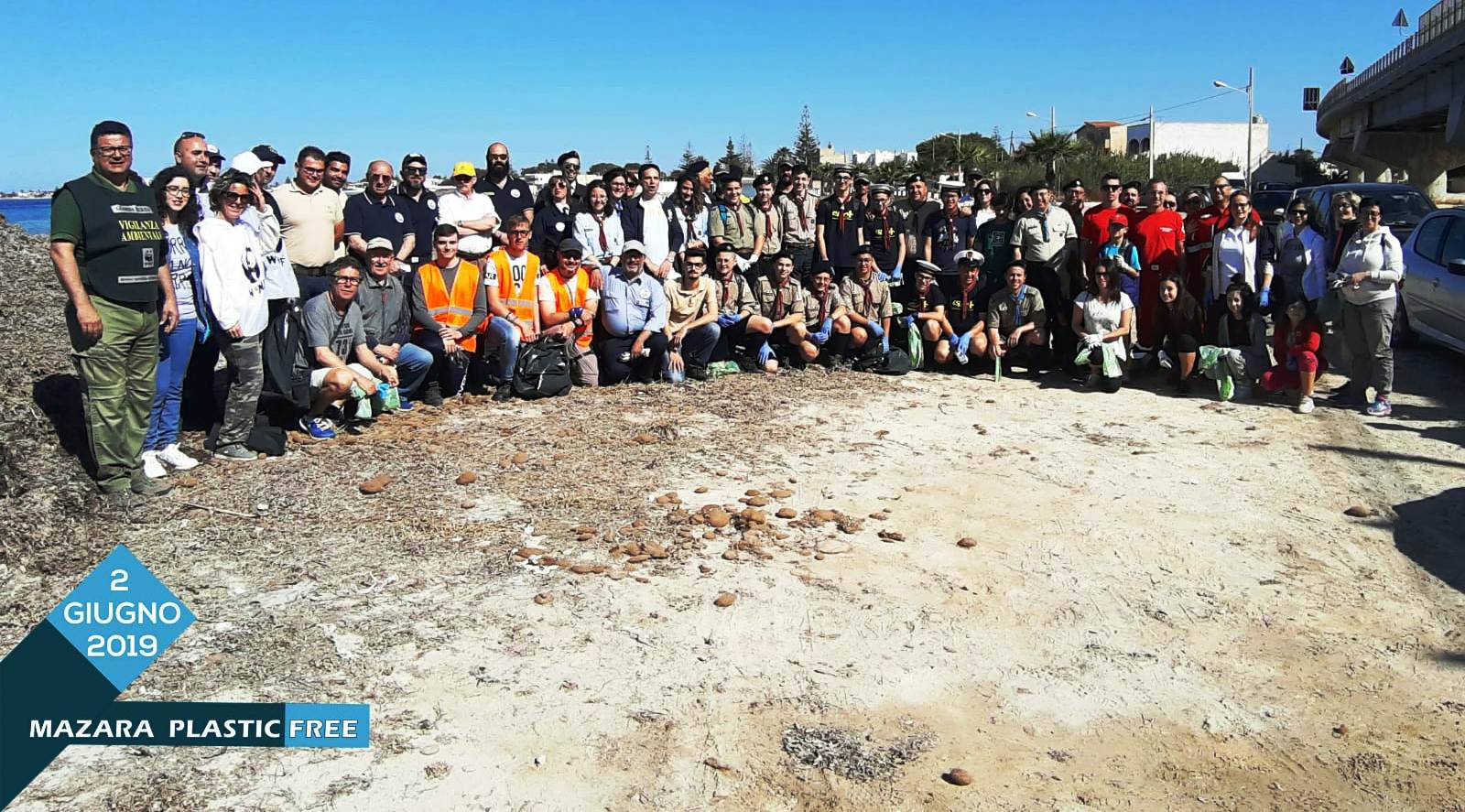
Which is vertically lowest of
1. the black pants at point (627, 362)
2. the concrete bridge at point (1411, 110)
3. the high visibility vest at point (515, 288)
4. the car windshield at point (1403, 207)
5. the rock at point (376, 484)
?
the rock at point (376, 484)

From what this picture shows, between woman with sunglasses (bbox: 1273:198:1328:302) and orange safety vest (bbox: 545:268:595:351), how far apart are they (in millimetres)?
6158

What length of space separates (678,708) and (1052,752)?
1343mm

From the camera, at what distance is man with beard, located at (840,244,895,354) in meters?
10.4

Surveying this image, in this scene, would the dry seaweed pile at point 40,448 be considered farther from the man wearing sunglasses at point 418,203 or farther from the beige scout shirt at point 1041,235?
the beige scout shirt at point 1041,235

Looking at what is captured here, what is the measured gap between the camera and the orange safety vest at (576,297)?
9508mm

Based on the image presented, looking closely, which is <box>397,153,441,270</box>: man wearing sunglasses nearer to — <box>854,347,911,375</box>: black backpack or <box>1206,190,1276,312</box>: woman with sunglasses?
<box>854,347,911,375</box>: black backpack

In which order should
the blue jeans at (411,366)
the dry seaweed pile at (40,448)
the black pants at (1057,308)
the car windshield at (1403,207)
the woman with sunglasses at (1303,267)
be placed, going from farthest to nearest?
the car windshield at (1403,207)
the black pants at (1057,308)
the woman with sunglasses at (1303,267)
the blue jeans at (411,366)
the dry seaweed pile at (40,448)

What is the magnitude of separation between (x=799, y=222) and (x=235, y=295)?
5744 mm

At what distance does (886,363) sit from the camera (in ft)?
33.8

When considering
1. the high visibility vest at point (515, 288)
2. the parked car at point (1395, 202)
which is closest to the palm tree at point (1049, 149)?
the parked car at point (1395, 202)

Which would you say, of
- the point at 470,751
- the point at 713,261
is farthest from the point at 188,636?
Result: the point at 713,261

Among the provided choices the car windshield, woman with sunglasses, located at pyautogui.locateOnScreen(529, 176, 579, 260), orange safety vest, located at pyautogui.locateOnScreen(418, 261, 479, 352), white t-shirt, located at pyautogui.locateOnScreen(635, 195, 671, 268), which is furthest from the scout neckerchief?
the car windshield

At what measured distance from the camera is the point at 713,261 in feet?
34.3

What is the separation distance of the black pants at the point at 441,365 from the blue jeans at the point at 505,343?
11.2 inches
